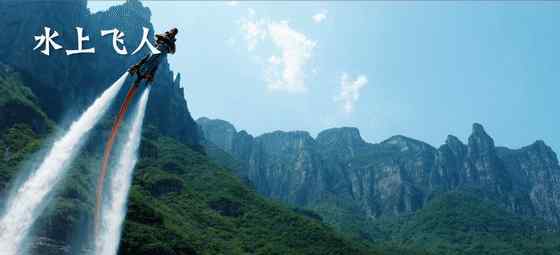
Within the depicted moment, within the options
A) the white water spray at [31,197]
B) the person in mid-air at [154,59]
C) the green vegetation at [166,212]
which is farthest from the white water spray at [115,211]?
the person in mid-air at [154,59]

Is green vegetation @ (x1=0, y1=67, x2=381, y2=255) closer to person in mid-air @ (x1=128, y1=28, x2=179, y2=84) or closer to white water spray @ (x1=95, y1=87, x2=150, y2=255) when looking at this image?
white water spray @ (x1=95, y1=87, x2=150, y2=255)

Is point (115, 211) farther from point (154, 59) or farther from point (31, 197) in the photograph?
point (154, 59)

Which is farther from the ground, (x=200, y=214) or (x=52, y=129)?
(x=52, y=129)

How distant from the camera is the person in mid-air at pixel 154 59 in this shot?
25094mm

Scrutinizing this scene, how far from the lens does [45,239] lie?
86.2m

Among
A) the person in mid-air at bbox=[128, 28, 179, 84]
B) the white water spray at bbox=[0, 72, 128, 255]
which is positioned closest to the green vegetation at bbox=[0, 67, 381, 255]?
the white water spray at bbox=[0, 72, 128, 255]

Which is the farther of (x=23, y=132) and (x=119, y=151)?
(x=119, y=151)

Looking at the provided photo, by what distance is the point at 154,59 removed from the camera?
1002 inches


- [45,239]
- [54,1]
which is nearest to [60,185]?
[45,239]

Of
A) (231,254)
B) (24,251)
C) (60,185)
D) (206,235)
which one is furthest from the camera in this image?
(206,235)

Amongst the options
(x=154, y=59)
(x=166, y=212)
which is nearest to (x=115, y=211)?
(x=166, y=212)

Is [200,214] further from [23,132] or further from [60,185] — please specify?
[60,185]

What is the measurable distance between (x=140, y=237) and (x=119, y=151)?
7000 cm

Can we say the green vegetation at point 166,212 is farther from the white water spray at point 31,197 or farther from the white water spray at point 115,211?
the white water spray at point 31,197
